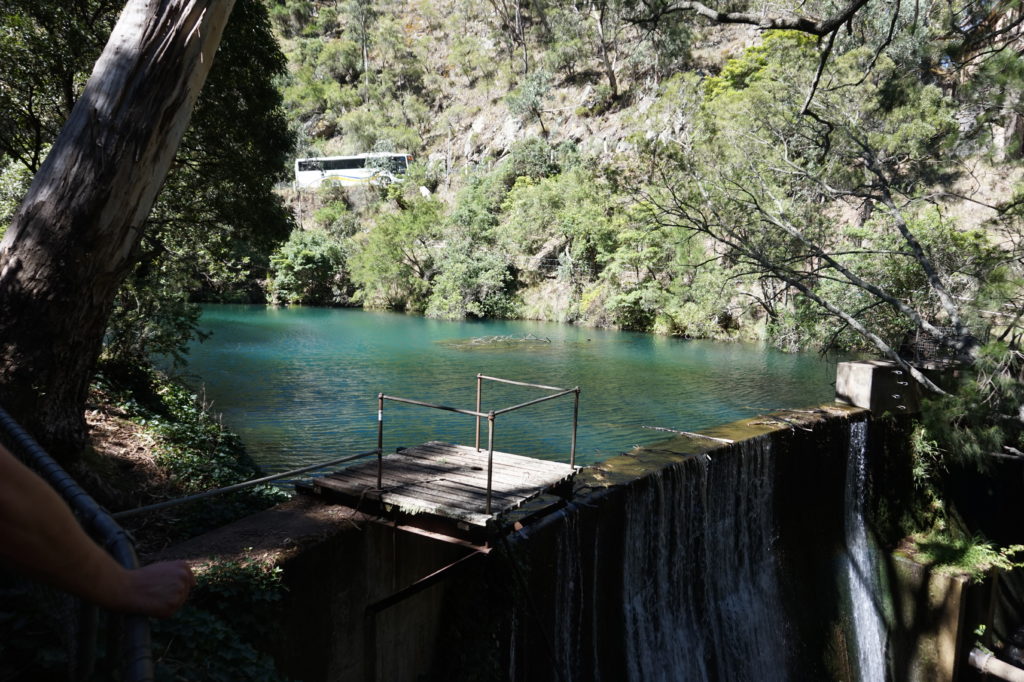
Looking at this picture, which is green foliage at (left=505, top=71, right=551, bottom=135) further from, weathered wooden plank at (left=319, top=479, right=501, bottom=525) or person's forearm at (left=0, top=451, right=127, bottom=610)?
person's forearm at (left=0, top=451, right=127, bottom=610)

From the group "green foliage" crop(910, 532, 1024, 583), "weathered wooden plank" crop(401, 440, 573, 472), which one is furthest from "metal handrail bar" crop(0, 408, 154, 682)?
"green foliage" crop(910, 532, 1024, 583)

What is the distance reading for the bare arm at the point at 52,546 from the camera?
100cm

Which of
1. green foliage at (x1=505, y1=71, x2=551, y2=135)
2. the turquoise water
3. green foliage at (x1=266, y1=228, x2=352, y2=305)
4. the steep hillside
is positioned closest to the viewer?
the steep hillside

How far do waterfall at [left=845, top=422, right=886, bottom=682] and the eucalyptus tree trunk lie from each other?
10.1 meters

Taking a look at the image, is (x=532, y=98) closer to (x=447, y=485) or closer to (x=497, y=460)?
(x=497, y=460)

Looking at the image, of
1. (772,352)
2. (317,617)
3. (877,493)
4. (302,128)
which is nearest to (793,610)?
(877,493)

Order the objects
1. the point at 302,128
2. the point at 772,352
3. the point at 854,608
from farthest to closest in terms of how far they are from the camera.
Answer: the point at 302,128 < the point at 772,352 < the point at 854,608

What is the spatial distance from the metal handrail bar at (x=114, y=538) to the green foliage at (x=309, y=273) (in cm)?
4482

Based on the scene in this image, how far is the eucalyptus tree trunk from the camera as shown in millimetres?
4910

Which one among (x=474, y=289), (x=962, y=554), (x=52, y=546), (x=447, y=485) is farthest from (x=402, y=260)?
→ (x=52, y=546)

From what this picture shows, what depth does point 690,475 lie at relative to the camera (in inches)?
314

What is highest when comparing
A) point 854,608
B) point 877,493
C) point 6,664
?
point 6,664

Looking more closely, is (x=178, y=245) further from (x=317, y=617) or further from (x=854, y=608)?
(x=854, y=608)

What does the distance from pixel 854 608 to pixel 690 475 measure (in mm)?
4299
